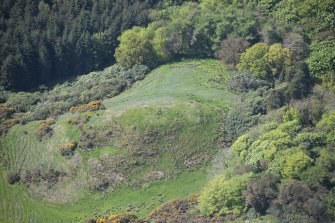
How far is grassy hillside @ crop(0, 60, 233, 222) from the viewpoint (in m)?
74.9

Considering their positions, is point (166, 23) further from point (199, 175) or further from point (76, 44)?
point (199, 175)

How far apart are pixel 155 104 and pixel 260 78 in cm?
1697

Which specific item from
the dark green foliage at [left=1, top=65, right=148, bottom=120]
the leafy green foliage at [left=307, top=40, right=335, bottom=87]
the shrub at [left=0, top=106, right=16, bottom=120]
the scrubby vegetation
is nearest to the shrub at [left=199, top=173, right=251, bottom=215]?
the scrubby vegetation

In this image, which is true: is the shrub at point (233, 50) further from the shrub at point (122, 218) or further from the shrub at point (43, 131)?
the shrub at point (122, 218)

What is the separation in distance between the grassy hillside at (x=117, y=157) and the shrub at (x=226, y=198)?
19.3 feet

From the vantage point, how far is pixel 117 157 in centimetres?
7894

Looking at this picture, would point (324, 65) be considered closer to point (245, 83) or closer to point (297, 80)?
point (297, 80)

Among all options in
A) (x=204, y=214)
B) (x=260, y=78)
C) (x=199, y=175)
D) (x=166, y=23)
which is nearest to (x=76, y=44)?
(x=166, y=23)

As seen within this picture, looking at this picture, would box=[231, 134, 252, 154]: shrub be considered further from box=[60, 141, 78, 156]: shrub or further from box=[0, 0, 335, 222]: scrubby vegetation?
box=[60, 141, 78, 156]: shrub

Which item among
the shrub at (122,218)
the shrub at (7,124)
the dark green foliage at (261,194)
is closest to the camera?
the dark green foliage at (261,194)

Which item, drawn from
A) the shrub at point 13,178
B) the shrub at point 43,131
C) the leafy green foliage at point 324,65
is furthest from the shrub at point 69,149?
the leafy green foliage at point 324,65

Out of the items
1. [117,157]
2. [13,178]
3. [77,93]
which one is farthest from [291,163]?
[77,93]

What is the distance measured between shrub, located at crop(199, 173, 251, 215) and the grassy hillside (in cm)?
587

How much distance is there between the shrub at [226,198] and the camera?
66.9 meters
